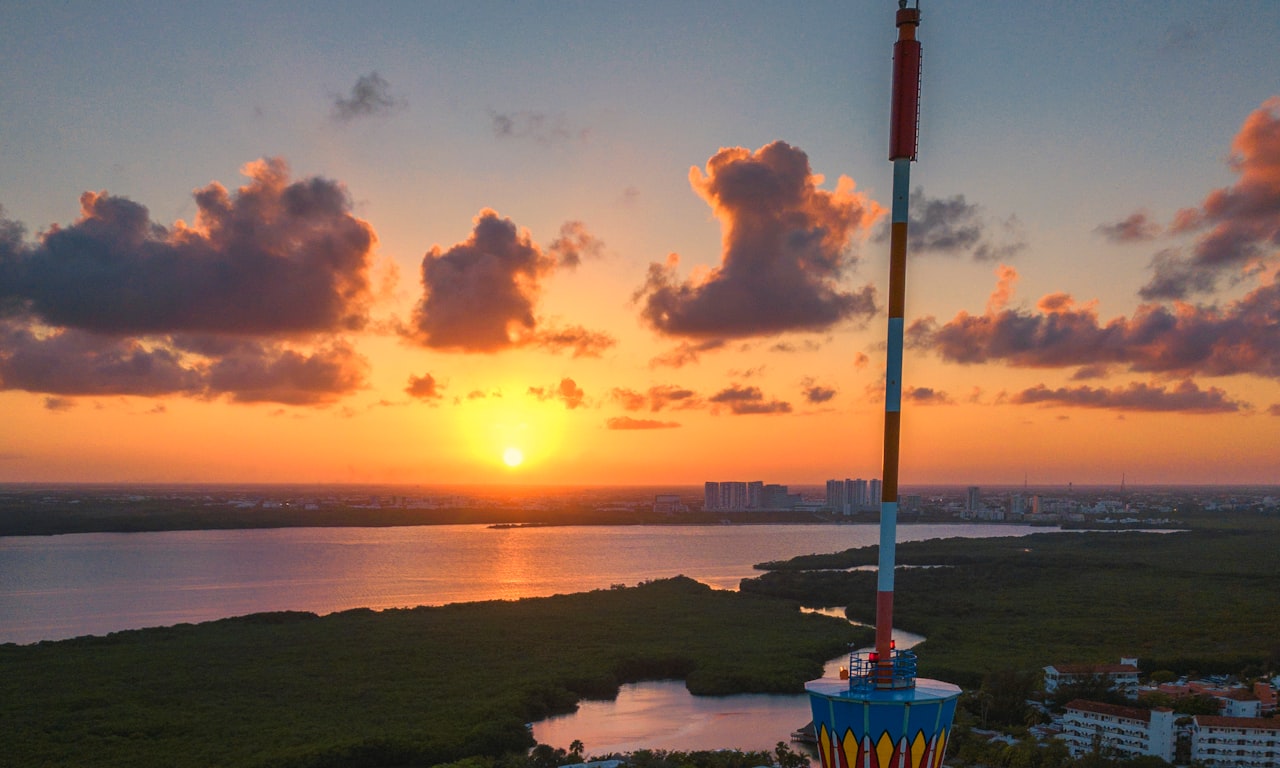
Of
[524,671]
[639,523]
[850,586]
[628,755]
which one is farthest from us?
[639,523]

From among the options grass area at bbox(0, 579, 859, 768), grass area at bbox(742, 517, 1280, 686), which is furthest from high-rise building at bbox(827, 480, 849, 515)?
grass area at bbox(0, 579, 859, 768)

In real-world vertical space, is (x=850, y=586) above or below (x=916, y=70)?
below

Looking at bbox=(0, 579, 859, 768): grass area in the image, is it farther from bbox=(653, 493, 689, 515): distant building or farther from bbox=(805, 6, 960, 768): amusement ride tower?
bbox=(653, 493, 689, 515): distant building

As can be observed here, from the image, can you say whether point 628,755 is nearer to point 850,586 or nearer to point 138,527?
point 850,586

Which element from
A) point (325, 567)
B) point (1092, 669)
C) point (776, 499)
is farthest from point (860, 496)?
point (1092, 669)

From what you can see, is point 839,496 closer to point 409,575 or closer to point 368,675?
point 409,575

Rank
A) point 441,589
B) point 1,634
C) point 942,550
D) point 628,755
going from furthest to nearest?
point 942,550 < point 441,589 < point 1,634 < point 628,755

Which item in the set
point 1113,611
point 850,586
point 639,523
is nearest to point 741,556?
point 850,586
